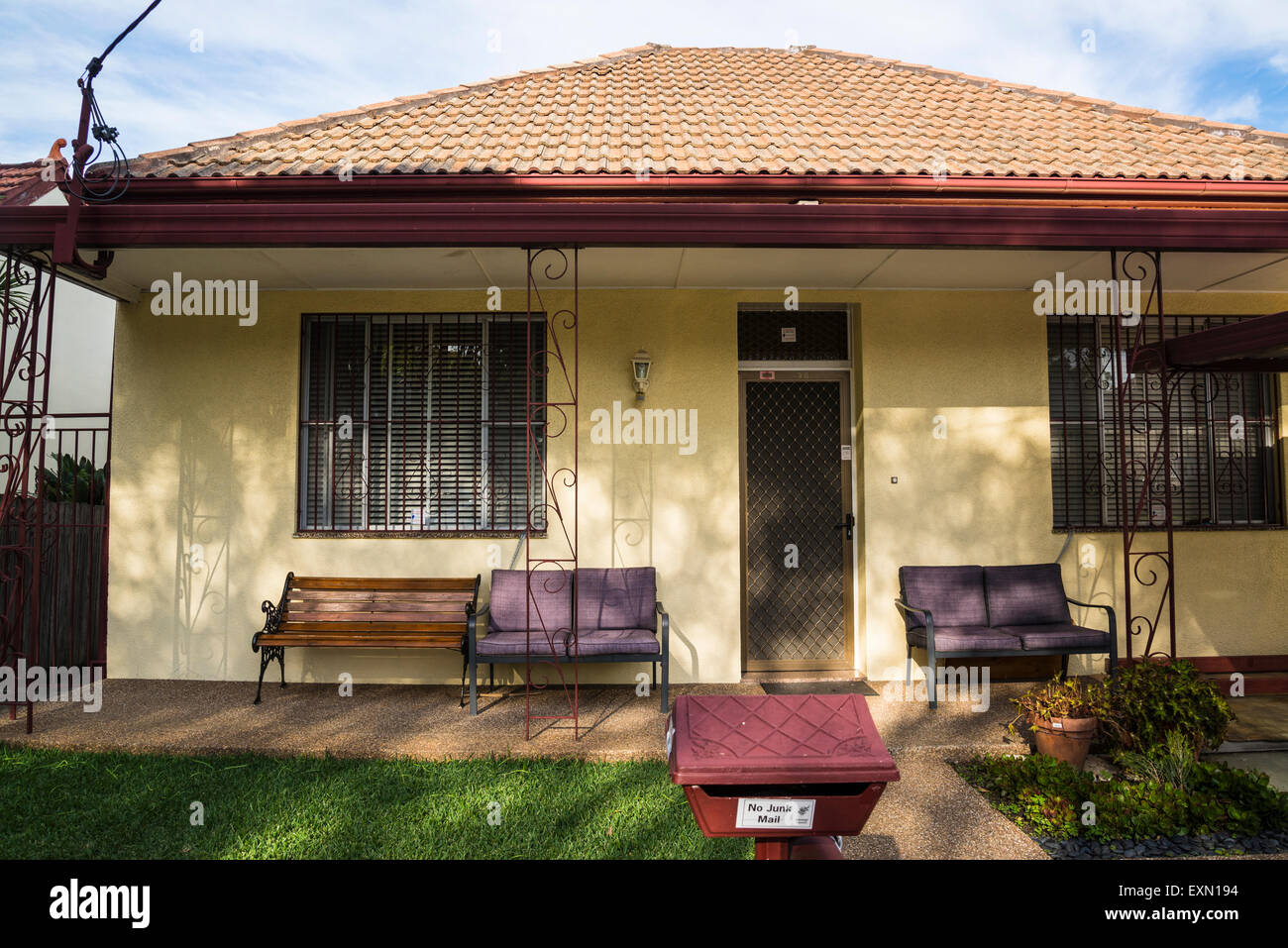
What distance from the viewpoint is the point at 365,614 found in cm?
577

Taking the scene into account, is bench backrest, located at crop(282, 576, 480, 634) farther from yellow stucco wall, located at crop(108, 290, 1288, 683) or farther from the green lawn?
the green lawn

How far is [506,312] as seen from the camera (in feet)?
20.6

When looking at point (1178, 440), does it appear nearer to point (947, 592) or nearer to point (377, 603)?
point (947, 592)

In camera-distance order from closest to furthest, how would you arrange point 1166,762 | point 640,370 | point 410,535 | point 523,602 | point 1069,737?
point 1166,762, point 1069,737, point 523,602, point 640,370, point 410,535

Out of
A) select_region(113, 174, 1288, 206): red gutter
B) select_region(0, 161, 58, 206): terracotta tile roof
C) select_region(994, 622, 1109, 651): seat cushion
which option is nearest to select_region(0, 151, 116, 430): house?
select_region(0, 161, 58, 206): terracotta tile roof

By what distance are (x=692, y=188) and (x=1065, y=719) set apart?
3.98 m

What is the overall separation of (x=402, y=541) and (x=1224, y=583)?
7.03 meters

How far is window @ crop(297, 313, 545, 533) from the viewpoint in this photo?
6246 mm

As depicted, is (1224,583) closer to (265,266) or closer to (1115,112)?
(1115,112)

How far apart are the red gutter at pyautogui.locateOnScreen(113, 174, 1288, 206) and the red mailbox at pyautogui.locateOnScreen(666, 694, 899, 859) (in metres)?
3.84

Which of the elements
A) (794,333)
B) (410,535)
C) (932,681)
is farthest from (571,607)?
(794,333)

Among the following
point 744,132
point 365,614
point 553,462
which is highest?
point 744,132
